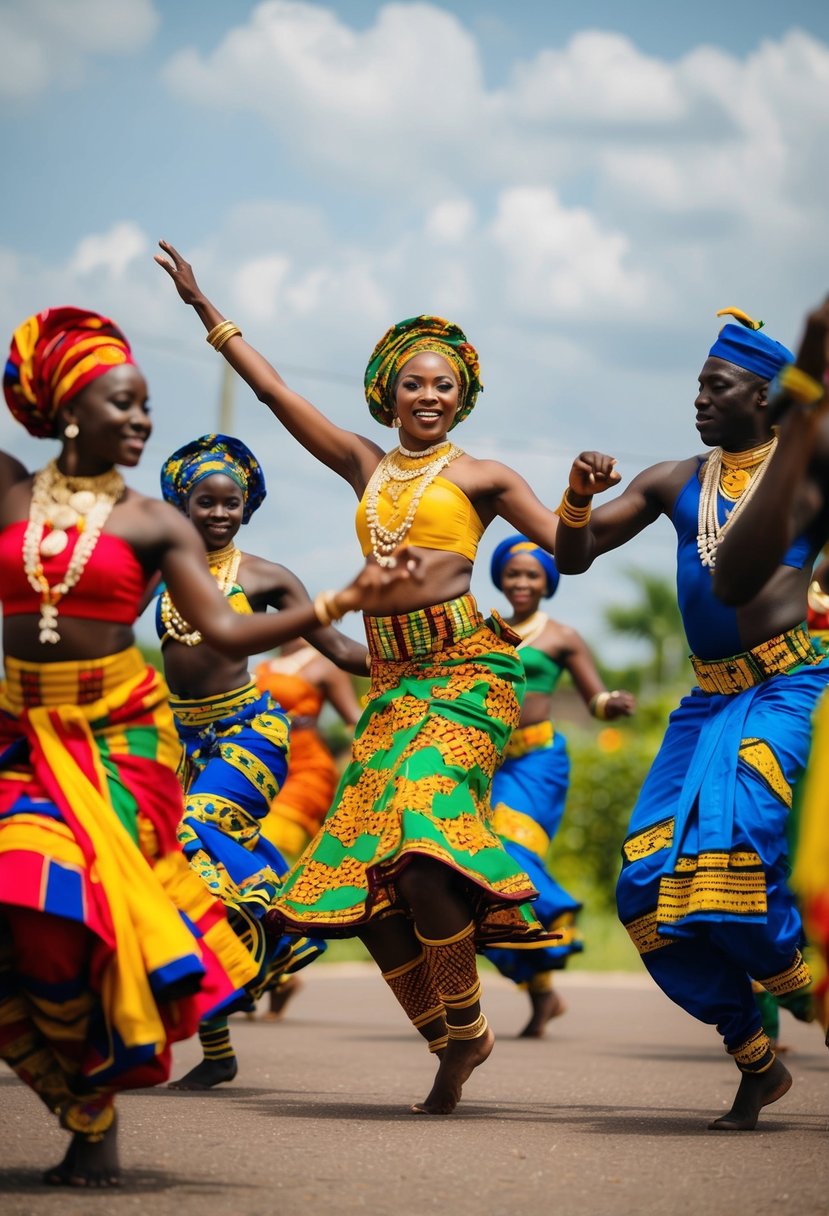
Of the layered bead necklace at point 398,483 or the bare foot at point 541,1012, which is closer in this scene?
the layered bead necklace at point 398,483

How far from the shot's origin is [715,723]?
6.55 meters

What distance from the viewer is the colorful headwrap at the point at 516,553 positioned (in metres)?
11.1

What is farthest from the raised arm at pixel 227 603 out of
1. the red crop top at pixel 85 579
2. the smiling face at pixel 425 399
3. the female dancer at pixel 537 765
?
the female dancer at pixel 537 765

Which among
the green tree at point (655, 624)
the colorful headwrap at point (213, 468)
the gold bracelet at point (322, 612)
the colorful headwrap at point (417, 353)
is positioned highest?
the colorful headwrap at point (417, 353)

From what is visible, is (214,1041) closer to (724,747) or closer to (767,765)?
(724,747)

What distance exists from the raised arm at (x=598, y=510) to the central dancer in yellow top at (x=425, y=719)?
155 mm

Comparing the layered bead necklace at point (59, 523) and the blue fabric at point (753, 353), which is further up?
the blue fabric at point (753, 353)

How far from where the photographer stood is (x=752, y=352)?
6.71 metres

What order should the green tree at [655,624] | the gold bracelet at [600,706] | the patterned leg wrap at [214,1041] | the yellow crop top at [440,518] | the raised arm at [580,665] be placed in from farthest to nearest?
the green tree at [655,624]
the raised arm at [580,665]
the gold bracelet at [600,706]
the patterned leg wrap at [214,1041]
the yellow crop top at [440,518]

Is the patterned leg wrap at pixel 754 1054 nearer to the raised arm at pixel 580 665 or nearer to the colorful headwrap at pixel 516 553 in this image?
the raised arm at pixel 580 665

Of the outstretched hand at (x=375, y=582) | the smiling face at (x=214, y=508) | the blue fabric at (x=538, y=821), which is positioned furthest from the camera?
the blue fabric at (x=538, y=821)

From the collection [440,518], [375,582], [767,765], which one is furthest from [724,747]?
[375,582]

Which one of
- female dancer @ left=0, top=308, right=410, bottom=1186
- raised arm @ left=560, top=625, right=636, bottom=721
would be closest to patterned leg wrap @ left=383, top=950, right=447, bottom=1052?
female dancer @ left=0, top=308, right=410, bottom=1186

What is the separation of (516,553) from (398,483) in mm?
4209
